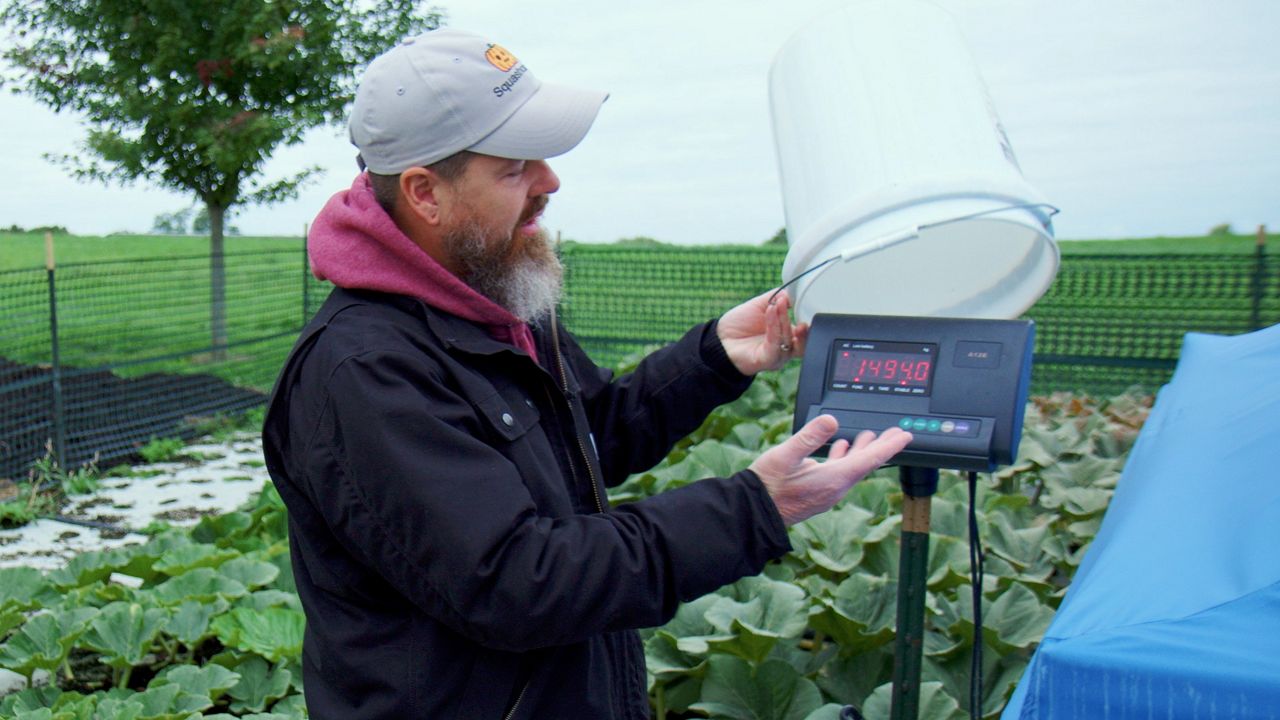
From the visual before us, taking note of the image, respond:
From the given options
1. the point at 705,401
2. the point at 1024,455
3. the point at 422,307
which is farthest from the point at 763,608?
the point at 1024,455

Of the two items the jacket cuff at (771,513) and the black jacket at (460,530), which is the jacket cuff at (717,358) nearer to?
the black jacket at (460,530)

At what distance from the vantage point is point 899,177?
1.83 meters

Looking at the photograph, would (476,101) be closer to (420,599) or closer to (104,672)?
(420,599)

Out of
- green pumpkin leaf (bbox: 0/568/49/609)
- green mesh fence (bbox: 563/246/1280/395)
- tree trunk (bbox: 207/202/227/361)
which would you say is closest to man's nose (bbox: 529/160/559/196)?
green pumpkin leaf (bbox: 0/568/49/609)

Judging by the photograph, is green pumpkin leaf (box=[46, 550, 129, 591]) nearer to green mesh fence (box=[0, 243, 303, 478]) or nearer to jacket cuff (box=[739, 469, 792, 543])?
jacket cuff (box=[739, 469, 792, 543])

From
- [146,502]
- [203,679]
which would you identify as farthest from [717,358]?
[146,502]

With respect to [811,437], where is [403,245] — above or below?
above

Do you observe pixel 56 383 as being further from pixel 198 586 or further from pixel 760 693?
pixel 760 693

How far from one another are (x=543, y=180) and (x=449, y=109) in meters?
0.21

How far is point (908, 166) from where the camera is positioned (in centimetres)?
184

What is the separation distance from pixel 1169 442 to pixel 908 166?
1.05 m

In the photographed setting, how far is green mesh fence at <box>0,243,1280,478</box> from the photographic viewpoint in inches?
292

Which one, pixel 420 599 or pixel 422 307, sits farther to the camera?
pixel 422 307

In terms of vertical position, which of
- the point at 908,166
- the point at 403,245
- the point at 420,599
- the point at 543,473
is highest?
the point at 908,166
